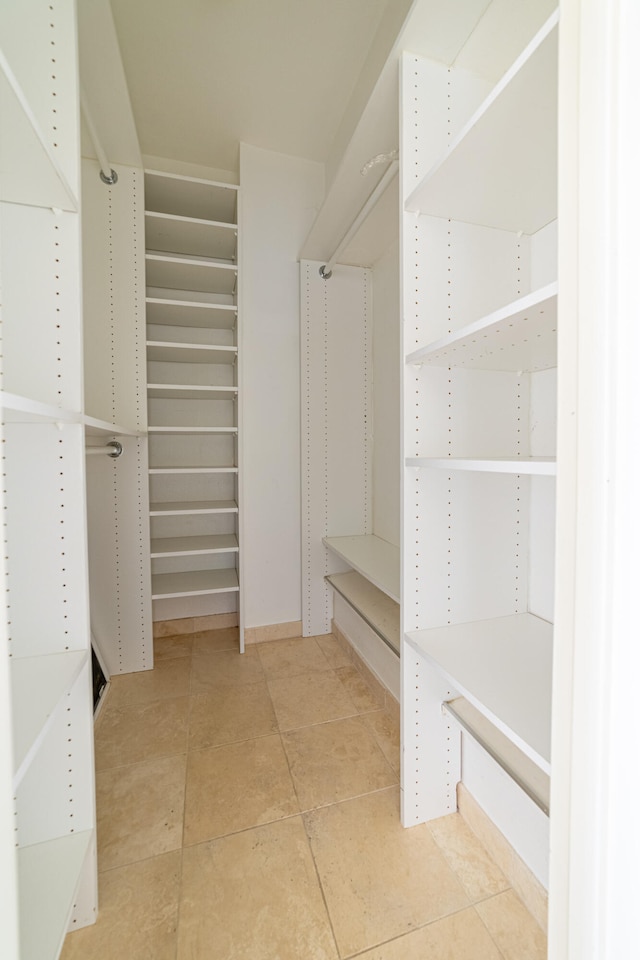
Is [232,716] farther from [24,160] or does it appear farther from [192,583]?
[24,160]

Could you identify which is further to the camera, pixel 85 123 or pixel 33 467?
pixel 85 123

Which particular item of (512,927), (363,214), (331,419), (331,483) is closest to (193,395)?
(331,419)

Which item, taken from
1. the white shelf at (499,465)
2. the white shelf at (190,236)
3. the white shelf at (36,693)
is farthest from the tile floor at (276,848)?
the white shelf at (190,236)

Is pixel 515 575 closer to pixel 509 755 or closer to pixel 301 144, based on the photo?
pixel 509 755

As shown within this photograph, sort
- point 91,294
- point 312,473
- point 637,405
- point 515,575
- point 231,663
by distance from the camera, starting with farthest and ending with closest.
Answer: point 312,473 → point 231,663 → point 91,294 → point 515,575 → point 637,405

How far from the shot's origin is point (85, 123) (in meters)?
1.60

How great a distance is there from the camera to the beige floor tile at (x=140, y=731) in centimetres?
140

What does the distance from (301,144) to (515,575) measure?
95.4 inches

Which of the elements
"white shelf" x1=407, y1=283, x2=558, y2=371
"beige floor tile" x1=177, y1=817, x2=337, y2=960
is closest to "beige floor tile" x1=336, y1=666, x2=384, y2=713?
"beige floor tile" x1=177, y1=817, x2=337, y2=960

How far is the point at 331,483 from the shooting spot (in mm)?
2258

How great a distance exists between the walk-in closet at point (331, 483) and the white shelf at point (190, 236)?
29 mm

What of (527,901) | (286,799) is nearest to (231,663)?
(286,799)

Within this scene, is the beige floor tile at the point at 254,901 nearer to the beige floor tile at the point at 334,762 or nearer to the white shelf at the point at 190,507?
the beige floor tile at the point at 334,762

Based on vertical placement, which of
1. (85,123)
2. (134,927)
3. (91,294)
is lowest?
(134,927)
